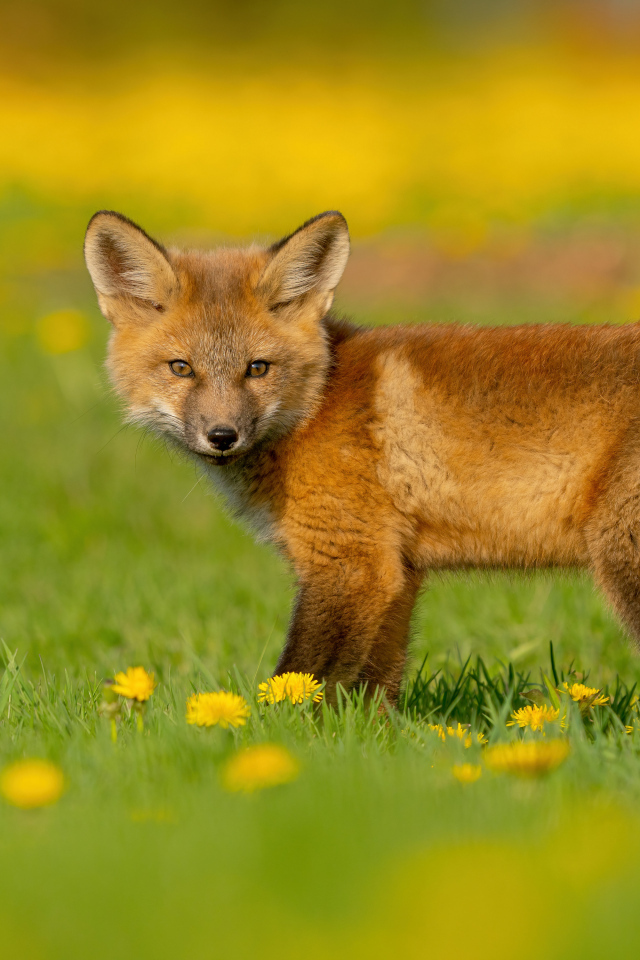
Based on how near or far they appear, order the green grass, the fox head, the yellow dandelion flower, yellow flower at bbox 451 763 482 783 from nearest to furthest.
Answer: the green grass
yellow flower at bbox 451 763 482 783
the yellow dandelion flower
the fox head

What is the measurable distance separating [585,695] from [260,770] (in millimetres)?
1587

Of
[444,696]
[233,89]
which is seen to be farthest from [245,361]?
[233,89]

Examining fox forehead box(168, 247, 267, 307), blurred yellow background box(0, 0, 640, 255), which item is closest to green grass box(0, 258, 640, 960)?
fox forehead box(168, 247, 267, 307)

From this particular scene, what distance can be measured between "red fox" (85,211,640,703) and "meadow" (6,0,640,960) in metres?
0.32

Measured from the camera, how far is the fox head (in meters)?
4.02

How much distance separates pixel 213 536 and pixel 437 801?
17.9 feet

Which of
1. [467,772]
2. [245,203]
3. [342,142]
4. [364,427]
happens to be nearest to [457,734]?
[467,772]

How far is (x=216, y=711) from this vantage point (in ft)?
9.90

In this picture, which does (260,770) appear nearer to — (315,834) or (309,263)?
(315,834)

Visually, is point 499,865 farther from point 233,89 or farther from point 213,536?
point 233,89

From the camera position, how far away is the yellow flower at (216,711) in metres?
3.00

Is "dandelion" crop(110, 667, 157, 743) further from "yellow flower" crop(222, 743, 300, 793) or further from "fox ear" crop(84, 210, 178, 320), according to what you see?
"fox ear" crop(84, 210, 178, 320)

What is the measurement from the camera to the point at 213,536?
7.70 meters

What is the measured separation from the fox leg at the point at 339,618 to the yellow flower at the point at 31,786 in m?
1.39
